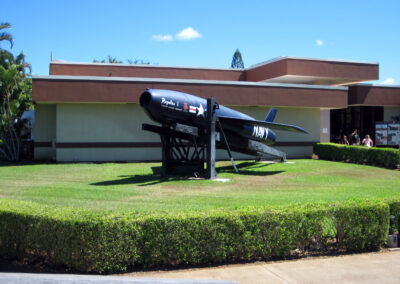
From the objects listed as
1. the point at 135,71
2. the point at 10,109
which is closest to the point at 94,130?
the point at 10,109

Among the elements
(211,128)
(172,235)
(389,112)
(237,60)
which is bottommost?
(172,235)

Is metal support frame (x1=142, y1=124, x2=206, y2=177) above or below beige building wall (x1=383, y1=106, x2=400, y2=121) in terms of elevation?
below

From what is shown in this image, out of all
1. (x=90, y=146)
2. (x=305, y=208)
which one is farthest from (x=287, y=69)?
(x=305, y=208)

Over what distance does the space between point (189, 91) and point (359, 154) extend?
34.1ft

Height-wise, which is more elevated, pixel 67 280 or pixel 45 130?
pixel 45 130

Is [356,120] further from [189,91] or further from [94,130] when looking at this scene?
[94,130]

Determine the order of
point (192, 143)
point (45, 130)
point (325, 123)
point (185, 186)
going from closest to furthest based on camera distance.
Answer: point (185, 186) → point (192, 143) → point (45, 130) → point (325, 123)

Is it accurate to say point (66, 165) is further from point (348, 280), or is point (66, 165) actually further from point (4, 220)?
point (348, 280)

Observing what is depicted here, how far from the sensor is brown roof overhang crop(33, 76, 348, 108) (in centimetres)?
2072

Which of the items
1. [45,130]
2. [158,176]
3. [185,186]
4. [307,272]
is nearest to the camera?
[307,272]

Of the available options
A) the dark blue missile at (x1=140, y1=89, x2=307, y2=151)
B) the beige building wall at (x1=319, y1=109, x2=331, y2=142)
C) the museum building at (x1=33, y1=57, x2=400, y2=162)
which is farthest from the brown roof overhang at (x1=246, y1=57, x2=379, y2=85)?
the dark blue missile at (x1=140, y1=89, x2=307, y2=151)

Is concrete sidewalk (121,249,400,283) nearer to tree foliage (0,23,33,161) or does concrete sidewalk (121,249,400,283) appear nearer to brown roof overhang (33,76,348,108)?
brown roof overhang (33,76,348,108)

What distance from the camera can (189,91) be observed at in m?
22.2

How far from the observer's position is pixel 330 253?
7441mm
